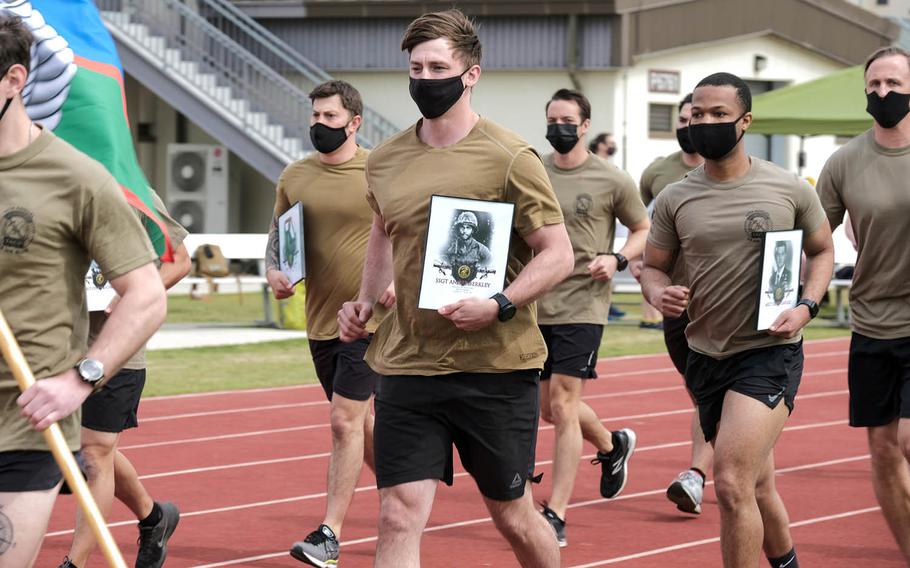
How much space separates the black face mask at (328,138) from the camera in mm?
8383

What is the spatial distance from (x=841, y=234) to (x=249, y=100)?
419 inches

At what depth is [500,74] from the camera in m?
29.6

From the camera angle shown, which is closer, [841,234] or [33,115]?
[33,115]

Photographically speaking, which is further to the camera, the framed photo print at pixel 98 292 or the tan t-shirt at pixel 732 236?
the framed photo print at pixel 98 292

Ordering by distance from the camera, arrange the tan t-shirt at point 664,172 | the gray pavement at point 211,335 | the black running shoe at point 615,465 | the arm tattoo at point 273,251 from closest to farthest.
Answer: the arm tattoo at point 273,251 < the black running shoe at point 615,465 < the tan t-shirt at point 664,172 < the gray pavement at point 211,335

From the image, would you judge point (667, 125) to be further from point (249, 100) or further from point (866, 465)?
point (866, 465)

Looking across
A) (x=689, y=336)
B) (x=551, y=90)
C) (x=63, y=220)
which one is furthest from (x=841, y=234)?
(x=63, y=220)

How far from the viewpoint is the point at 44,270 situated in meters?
4.47

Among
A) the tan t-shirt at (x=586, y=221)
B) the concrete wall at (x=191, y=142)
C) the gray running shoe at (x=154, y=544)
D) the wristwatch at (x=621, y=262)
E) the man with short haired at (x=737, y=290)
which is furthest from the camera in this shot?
the concrete wall at (x=191, y=142)

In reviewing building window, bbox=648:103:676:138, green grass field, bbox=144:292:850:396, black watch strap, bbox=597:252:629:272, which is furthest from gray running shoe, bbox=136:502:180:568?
building window, bbox=648:103:676:138

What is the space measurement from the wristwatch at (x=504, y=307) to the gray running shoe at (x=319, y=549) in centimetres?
232

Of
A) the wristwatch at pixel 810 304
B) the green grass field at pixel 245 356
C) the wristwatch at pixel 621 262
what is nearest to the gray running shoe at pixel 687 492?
the wristwatch at pixel 621 262

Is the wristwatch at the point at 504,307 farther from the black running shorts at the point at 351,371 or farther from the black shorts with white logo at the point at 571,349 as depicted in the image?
the black shorts with white logo at the point at 571,349

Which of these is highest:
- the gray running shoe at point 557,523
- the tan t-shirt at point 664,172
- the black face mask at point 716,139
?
the black face mask at point 716,139
